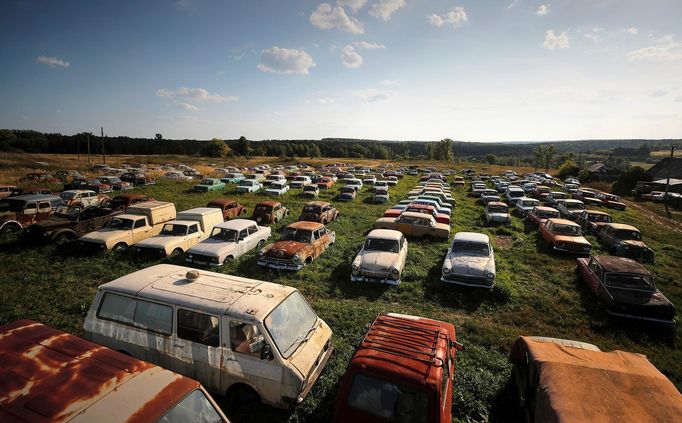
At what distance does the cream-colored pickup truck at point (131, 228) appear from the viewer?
13.6 meters

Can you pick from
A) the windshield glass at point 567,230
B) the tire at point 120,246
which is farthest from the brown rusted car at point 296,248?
the windshield glass at point 567,230

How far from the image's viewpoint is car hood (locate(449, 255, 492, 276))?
36.8ft

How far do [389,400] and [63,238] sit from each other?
1692 centimetres

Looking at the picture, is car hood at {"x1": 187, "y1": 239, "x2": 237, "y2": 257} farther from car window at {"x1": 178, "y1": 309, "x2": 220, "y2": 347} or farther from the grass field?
car window at {"x1": 178, "y1": 309, "x2": 220, "y2": 347}

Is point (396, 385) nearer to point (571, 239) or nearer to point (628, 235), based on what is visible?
point (571, 239)

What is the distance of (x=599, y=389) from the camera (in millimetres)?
4414

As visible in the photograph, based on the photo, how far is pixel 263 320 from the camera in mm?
5605

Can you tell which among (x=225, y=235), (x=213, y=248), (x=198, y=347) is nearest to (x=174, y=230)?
(x=225, y=235)

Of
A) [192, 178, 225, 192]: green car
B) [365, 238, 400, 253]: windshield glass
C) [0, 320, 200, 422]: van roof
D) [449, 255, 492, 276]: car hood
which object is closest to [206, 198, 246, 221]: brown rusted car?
[365, 238, 400, 253]: windshield glass

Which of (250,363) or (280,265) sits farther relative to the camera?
(280,265)

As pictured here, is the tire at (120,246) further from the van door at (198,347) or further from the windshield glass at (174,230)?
the van door at (198,347)

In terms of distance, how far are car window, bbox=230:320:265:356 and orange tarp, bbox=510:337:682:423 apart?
452 cm

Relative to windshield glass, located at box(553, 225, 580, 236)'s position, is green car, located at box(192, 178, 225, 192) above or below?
above

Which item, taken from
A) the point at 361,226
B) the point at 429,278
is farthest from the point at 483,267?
the point at 361,226
